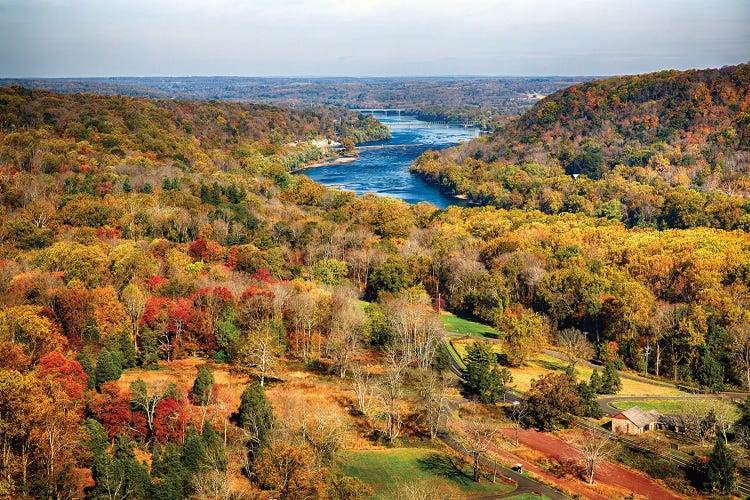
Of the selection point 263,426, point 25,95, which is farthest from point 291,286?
point 25,95

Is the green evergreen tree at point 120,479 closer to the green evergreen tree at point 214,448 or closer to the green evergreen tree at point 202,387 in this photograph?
the green evergreen tree at point 214,448

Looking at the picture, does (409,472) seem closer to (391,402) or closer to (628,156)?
(391,402)

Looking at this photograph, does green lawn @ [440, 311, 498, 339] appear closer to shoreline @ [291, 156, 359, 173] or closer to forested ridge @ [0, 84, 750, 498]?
forested ridge @ [0, 84, 750, 498]

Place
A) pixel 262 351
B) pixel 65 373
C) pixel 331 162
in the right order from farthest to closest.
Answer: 1. pixel 331 162
2. pixel 262 351
3. pixel 65 373

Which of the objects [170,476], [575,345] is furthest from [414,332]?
[170,476]

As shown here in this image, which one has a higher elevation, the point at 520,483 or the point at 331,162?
the point at 331,162

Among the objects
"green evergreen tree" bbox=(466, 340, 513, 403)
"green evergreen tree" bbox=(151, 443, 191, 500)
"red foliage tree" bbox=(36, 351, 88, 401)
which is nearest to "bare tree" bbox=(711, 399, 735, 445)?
"green evergreen tree" bbox=(466, 340, 513, 403)
